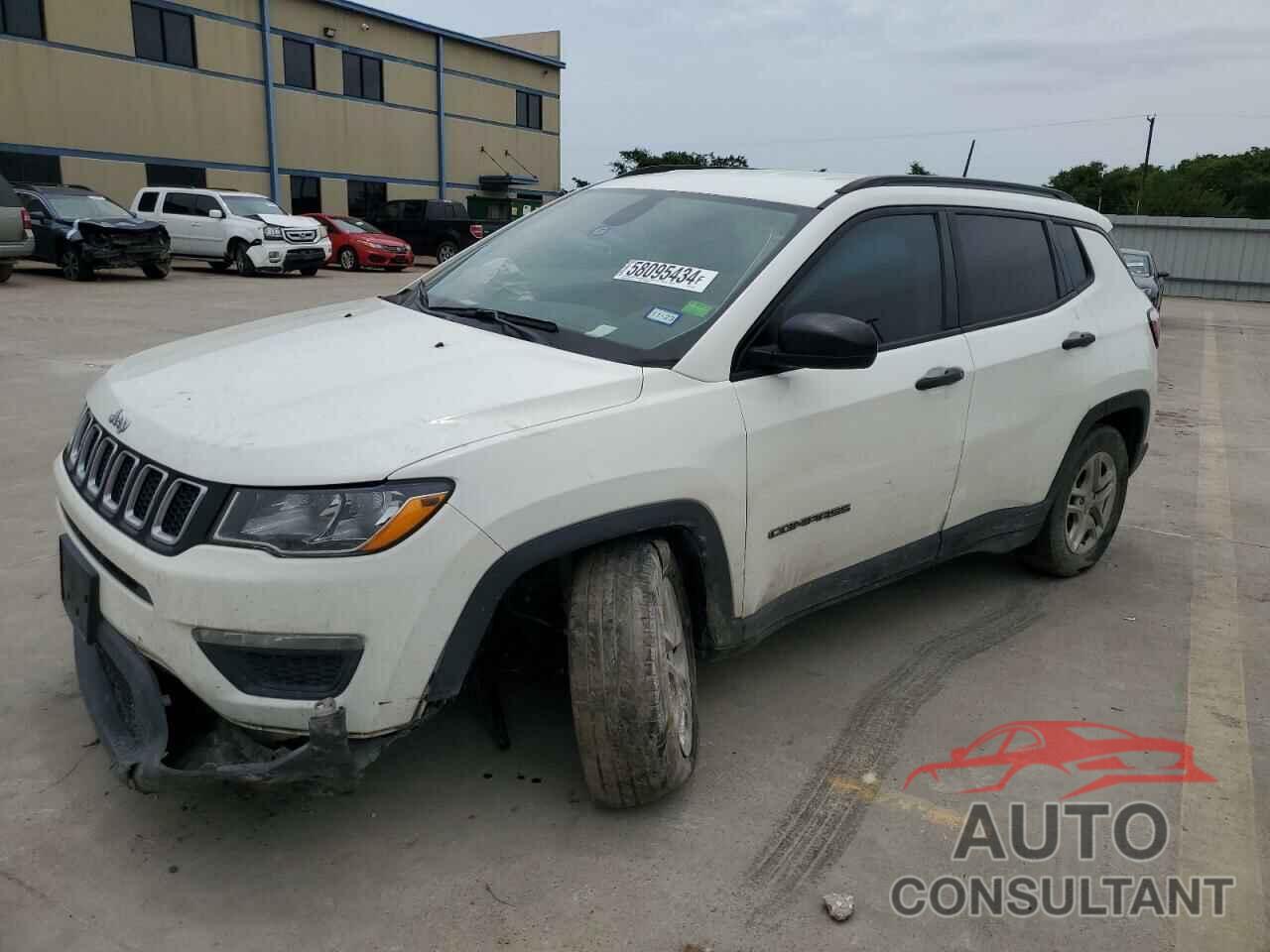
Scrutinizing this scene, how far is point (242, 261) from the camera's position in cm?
2098

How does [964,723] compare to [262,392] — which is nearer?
[262,392]

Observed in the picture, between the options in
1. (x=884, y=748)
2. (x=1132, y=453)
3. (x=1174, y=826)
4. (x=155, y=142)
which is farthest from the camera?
(x=155, y=142)

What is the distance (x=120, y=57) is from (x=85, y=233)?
10412 mm

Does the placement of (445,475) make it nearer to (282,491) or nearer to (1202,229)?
(282,491)

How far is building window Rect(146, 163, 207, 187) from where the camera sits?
26.8 m

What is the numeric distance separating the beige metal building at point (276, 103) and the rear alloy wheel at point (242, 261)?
7.11 m

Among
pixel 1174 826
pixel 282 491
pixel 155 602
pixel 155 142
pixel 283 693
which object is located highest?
pixel 155 142

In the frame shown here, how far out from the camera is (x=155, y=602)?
2424 mm

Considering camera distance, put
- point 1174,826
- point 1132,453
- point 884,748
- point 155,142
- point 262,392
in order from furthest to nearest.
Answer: point 155,142
point 1132,453
point 884,748
point 1174,826
point 262,392

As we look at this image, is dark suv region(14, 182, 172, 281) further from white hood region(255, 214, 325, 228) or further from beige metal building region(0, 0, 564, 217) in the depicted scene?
beige metal building region(0, 0, 564, 217)

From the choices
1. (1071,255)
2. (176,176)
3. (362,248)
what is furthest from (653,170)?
(176,176)

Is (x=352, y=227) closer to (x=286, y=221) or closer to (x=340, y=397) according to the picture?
(x=286, y=221)

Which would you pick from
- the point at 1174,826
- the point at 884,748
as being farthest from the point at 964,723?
the point at 1174,826

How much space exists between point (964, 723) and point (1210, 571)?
2.41m
